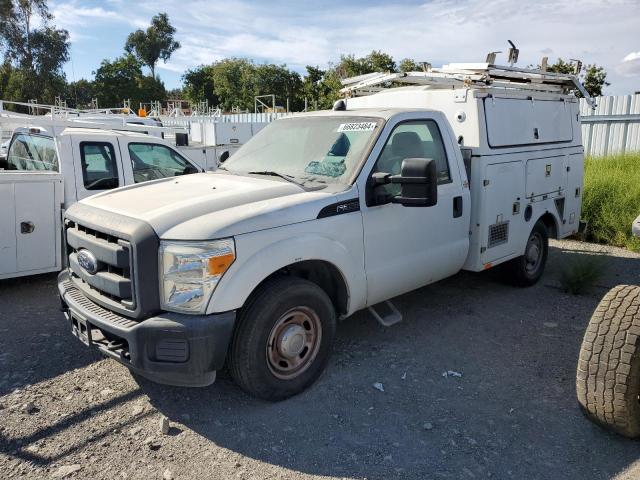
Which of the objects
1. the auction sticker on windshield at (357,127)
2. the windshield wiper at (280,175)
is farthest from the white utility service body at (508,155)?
the windshield wiper at (280,175)

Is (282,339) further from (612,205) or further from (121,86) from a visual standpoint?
(121,86)

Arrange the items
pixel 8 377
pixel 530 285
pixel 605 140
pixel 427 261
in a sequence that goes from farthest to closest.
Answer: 1. pixel 605 140
2. pixel 530 285
3. pixel 427 261
4. pixel 8 377

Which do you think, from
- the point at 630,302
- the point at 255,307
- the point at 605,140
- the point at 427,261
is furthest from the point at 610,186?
the point at 255,307

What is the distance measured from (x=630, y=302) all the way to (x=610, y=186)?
6.64 metres

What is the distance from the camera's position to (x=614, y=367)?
3193 mm

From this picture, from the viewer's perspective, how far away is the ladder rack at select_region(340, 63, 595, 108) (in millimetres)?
5395

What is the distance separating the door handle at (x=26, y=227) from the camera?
5.83 meters

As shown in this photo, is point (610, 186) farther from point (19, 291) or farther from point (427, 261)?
Answer: point (19, 291)

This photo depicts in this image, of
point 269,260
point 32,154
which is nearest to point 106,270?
point 269,260

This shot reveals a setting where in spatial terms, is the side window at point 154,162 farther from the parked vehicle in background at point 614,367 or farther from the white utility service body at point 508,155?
the parked vehicle in background at point 614,367

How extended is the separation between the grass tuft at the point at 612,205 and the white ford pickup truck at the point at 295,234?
372cm

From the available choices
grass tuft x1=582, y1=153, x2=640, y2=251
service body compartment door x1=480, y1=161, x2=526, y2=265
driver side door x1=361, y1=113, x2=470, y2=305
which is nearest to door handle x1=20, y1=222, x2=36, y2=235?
driver side door x1=361, y1=113, x2=470, y2=305

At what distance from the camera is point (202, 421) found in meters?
3.56

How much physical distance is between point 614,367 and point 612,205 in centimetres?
661
